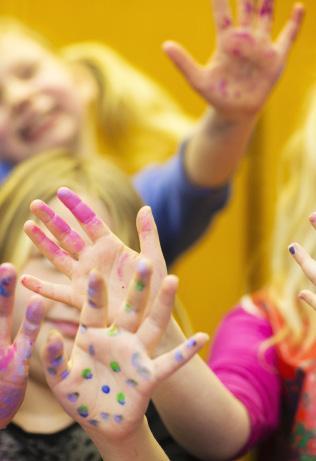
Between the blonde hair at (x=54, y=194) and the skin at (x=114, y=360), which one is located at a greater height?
the blonde hair at (x=54, y=194)

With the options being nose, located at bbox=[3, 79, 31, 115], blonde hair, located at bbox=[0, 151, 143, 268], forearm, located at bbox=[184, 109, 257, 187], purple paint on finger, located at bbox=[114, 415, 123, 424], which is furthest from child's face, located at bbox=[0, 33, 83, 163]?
purple paint on finger, located at bbox=[114, 415, 123, 424]

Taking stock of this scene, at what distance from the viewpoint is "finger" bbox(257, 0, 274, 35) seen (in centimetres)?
83

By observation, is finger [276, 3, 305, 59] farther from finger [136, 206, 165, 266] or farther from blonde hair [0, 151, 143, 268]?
finger [136, 206, 165, 266]

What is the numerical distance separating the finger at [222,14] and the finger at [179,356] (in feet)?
1.50

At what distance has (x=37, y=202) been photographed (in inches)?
21.2

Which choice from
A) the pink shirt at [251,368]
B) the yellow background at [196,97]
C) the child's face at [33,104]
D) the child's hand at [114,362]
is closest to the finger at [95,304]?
the child's hand at [114,362]

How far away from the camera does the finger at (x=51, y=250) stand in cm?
54

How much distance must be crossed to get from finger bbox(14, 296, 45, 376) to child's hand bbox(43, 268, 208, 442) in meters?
0.02

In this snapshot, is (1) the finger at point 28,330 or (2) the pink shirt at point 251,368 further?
(2) the pink shirt at point 251,368

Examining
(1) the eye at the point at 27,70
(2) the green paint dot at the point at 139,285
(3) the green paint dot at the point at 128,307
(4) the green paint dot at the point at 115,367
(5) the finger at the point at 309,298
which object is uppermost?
(1) the eye at the point at 27,70

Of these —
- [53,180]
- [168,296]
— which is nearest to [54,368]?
[168,296]

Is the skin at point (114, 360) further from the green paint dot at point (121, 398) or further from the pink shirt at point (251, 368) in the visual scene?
the pink shirt at point (251, 368)

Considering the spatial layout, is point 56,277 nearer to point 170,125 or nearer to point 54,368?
point 54,368

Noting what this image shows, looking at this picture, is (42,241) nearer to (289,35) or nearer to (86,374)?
(86,374)
